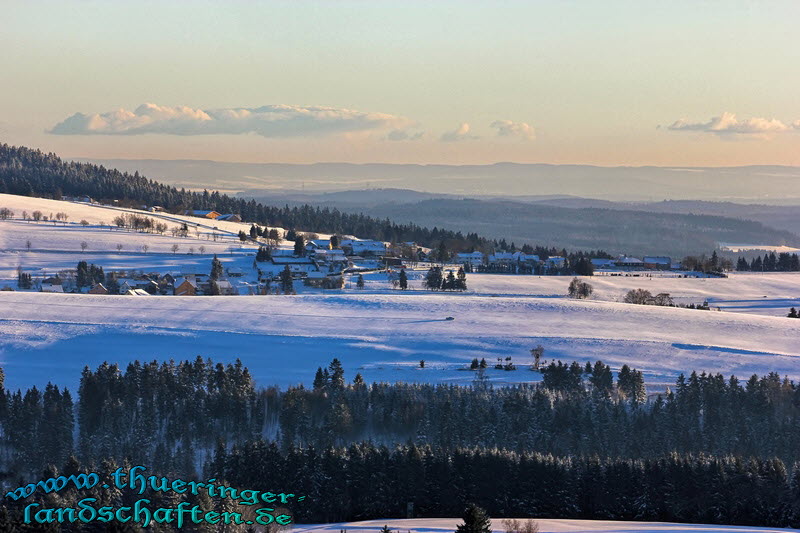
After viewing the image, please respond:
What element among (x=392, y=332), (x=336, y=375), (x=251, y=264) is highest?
(x=251, y=264)

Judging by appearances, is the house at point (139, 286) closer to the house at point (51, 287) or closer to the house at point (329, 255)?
the house at point (51, 287)

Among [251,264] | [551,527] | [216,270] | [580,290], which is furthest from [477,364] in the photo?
[251,264]

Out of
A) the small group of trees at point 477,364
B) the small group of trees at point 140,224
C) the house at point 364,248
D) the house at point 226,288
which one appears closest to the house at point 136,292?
the house at point 226,288

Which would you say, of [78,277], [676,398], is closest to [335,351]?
[676,398]

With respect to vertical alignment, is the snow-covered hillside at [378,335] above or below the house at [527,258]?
below

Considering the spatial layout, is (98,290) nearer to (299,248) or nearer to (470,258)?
(299,248)

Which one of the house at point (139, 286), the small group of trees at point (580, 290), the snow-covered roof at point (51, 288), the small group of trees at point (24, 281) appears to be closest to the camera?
the snow-covered roof at point (51, 288)

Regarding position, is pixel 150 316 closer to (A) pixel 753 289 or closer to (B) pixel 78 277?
(B) pixel 78 277
